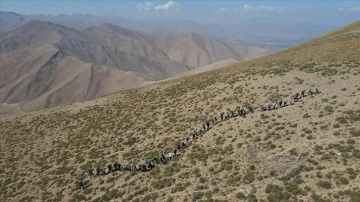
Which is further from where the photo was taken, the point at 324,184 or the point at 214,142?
the point at 214,142

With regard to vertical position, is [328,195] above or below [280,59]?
below

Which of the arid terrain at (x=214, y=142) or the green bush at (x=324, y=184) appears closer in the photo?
the green bush at (x=324, y=184)

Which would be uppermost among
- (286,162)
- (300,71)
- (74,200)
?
(300,71)

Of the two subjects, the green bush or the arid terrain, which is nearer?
the green bush

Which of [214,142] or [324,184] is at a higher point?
[214,142]

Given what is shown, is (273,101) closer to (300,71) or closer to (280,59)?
(300,71)

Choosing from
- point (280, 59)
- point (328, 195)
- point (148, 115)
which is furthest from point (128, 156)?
point (280, 59)

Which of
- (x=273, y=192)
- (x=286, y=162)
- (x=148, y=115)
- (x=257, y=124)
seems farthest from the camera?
(x=148, y=115)

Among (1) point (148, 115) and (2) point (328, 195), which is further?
(1) point (148, 115)
